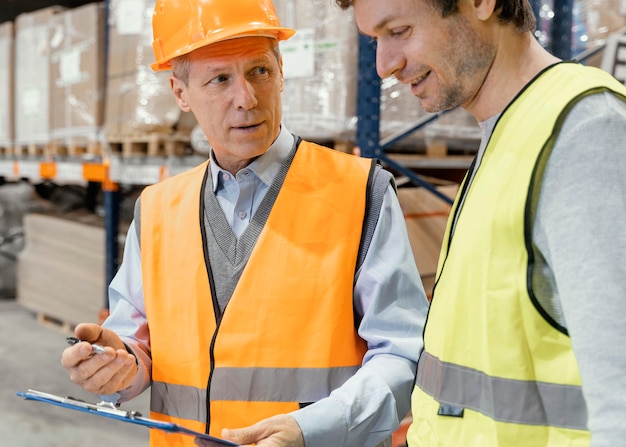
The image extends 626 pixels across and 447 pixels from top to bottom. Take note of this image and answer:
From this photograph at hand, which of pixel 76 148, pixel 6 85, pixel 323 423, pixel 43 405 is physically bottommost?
pixel 43 405

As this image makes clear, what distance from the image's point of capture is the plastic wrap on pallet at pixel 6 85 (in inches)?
233

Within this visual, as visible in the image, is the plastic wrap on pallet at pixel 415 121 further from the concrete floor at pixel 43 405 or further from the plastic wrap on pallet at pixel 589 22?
the concrete floor at pixel 43 405

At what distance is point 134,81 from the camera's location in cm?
428

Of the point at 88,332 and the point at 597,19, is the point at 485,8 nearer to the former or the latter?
the point at 88,332

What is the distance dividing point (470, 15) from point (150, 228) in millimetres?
1153

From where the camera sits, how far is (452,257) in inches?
44.3

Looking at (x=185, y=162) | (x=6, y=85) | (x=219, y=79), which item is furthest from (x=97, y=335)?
(x=6, y=85)

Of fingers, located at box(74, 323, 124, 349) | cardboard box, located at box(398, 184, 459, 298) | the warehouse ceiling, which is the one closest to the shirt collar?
fingers, located at box(74, 323, 124, 349)

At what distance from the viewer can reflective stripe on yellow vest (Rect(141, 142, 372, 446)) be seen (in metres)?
1.67

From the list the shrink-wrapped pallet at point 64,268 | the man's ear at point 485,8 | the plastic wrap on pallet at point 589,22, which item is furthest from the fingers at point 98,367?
the shrink-wrapped pallet at point 64,268

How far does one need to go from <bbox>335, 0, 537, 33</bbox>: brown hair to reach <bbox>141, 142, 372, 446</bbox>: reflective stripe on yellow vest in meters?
0.74

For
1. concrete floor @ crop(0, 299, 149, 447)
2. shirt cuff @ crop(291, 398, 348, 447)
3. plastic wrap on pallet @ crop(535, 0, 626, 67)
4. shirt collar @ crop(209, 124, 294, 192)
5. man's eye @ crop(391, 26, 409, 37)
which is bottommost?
concrete floor @ crop(0, 299, 149, 447)

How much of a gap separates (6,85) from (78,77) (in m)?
1.36

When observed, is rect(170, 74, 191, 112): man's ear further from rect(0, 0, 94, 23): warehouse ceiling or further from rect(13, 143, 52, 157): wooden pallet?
rect(0, 0, 94, 23): warehouse ceiling
